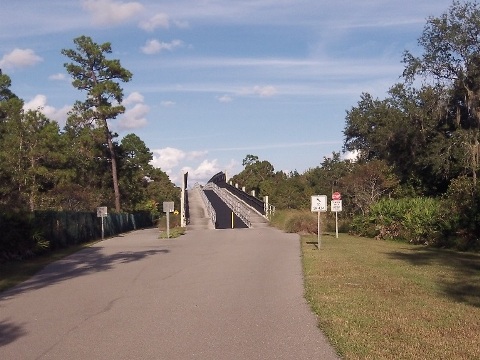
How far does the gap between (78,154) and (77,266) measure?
3607cm

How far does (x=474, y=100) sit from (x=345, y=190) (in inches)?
579

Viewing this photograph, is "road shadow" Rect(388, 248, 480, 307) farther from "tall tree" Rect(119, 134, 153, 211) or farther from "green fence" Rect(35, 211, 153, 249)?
"tall tree" Rect(119, 134, 153, 211)

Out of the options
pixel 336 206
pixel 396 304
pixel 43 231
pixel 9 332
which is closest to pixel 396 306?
pixel 396 304

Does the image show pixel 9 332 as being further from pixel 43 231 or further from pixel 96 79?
pixel 96 79

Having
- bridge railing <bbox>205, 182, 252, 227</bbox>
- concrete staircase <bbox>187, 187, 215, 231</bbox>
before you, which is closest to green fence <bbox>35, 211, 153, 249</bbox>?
concrete staircase <bbox>187, 187, 215, 231</bbox>

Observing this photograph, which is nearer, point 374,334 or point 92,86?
point 374,334

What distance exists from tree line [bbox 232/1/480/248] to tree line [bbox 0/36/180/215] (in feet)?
63.3

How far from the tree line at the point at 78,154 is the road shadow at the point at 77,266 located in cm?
392

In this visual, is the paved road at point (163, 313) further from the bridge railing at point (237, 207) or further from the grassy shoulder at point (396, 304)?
the bridge railing at point (237, 207)

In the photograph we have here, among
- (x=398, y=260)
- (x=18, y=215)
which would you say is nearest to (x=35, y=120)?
(x=18, y=215)

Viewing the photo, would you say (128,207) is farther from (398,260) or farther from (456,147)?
(398,260)

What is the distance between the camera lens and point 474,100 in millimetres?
36188

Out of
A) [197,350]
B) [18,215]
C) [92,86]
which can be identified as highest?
[92,86]

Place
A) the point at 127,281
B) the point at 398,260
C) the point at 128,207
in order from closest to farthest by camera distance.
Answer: the point at 127,281
the point at 398,260
the point at 128,207
